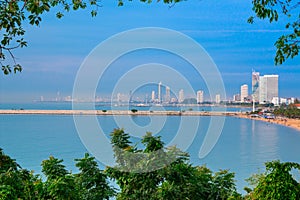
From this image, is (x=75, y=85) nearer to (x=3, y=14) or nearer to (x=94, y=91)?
(x=94, y=91)

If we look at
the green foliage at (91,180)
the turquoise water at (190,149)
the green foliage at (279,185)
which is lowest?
the turquoise water at (190,149)

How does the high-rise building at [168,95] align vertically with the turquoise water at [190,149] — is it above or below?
above

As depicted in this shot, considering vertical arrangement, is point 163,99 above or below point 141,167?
above

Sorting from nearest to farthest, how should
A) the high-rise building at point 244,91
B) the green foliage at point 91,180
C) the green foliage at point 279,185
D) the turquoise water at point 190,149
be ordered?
the green foliage at point 279,185
the green foliage at point 91,180
the turquoise water at point 190,149
the high-rise building at point 244,91

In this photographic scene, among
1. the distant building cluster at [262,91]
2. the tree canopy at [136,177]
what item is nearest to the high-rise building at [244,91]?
the distant building cluster at [262,91]

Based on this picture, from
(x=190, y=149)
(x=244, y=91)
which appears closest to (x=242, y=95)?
(x=244, y=91)

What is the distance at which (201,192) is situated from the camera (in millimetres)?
3555

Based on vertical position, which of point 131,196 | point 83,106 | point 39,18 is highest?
point 39,18

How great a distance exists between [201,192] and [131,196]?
69cm

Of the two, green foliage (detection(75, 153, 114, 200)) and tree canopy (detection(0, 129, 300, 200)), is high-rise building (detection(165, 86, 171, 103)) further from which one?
green foliage (detection(75, 153, 114, 200))

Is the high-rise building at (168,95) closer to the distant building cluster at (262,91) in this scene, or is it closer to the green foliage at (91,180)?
the green foliage at (91,180)

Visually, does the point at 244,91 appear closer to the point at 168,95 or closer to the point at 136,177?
the point at 168,95

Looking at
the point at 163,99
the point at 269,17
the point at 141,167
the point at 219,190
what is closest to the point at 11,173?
the point at 141,167

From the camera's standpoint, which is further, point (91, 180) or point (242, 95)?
point (242, 95)
